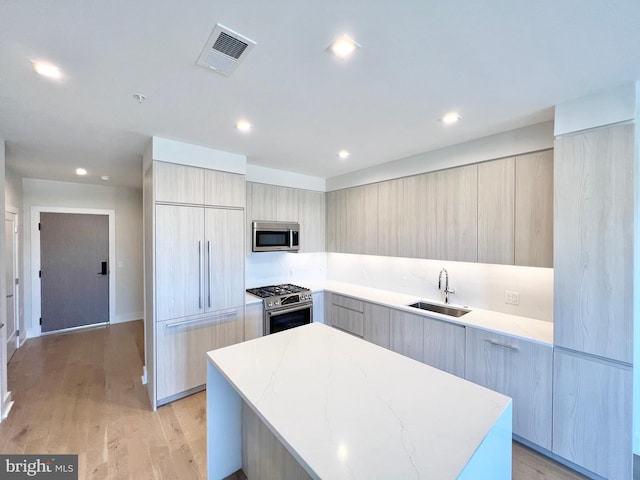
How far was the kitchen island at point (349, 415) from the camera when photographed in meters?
0.91

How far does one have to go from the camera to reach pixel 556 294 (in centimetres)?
193

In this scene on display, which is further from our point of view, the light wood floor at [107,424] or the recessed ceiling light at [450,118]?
the recessed ceiling light at [450,118]

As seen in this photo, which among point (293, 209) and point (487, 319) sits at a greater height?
point (293, 209)

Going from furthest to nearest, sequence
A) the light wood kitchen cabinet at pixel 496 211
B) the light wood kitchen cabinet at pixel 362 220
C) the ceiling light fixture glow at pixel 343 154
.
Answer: the light wood kitchen cabinet at pixel 362 220
the ceiling light fixture glow at pixel 343 154
the light wood kitchen cabinet at pixel 496 211

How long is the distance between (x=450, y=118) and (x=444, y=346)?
2.04m

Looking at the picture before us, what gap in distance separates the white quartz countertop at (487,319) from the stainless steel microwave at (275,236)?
0.99m

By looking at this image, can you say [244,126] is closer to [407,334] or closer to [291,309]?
[291,309]

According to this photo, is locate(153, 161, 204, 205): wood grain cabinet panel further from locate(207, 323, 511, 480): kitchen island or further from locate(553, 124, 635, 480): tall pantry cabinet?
locate(553, 124, 635, 480): tall pantry cabinet

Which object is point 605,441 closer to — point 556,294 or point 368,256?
point 556,294

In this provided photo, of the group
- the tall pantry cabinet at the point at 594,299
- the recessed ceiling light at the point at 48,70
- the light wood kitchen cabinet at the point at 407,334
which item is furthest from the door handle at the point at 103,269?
the tall pantry cabinet at the point at 594,299

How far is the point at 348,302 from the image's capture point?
358 cm

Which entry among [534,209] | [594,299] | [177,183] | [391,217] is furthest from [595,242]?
[177,183]

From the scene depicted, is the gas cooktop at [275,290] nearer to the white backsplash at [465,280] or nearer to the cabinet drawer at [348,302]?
the cabinet drawer at [348,302]

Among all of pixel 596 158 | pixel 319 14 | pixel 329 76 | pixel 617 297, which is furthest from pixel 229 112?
pixel 617 297
